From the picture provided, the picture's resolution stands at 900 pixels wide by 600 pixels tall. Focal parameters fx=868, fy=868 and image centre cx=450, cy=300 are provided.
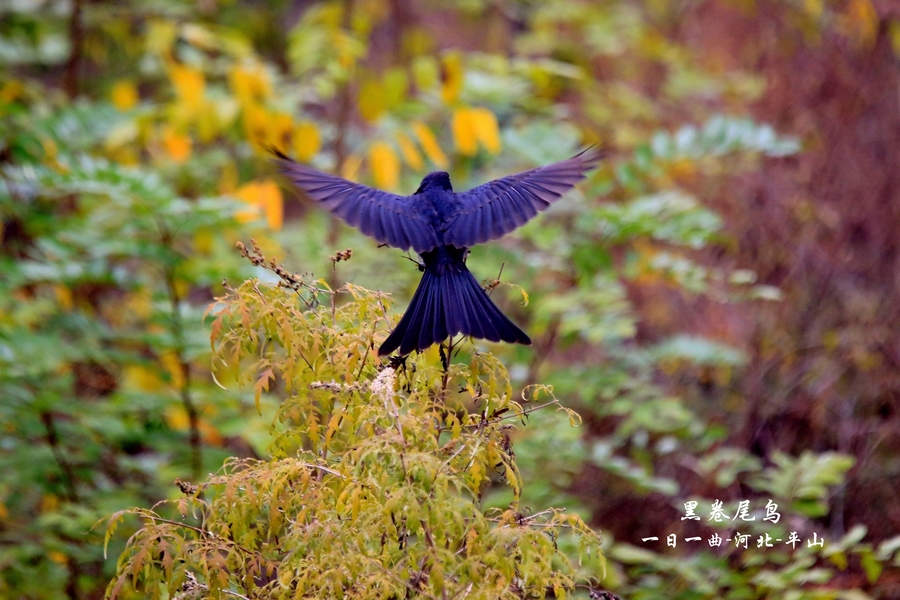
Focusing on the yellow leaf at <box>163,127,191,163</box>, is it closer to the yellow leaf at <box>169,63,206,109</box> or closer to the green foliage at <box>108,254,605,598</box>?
the yellow leaf at <box>169,63,206,109</box>

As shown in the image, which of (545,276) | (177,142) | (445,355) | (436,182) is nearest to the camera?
(445,355)

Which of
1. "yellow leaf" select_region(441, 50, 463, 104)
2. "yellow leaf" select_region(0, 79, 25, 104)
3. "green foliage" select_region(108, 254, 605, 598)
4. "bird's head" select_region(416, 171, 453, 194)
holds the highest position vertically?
"yellow leaf" select_region(0, 79, 25, 104)

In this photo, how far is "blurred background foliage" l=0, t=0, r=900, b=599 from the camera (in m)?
3.52

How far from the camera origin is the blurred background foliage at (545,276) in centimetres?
352

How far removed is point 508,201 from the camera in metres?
2.90

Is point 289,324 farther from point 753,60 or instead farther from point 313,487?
point 753,60

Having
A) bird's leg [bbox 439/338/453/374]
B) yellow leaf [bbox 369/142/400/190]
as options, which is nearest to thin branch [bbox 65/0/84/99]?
yellow leaf [bbox 369/142/400/190]

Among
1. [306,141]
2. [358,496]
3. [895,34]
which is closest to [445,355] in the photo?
[358,496]

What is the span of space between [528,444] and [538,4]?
21.5ft

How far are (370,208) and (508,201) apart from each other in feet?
1.51

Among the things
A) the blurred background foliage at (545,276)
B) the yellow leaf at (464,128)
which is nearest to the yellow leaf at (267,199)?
the blurred background foliage at (545,276)

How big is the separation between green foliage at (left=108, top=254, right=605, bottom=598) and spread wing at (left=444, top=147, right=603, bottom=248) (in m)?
0.76

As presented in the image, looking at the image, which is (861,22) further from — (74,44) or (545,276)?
(74,44)

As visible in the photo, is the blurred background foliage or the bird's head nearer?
the bird's head
